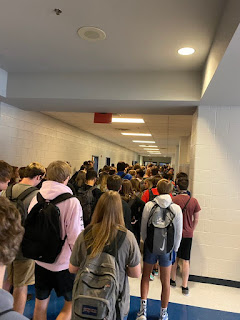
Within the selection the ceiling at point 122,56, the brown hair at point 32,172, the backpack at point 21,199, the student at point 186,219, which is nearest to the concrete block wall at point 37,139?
the ceiling at point 122,56

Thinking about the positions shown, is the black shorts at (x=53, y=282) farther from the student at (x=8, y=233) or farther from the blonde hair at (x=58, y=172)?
the student at (x=8, y=233)

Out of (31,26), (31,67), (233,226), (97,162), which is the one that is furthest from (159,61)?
(97,162)

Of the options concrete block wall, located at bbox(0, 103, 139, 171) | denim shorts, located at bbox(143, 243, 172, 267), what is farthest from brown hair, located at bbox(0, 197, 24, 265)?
concrete block wall, located at bbox(0, 103, 139, 171)

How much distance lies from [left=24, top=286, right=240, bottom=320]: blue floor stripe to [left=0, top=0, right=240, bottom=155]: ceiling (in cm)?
255

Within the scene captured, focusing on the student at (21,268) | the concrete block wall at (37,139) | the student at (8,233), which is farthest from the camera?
the concrete block wall at (37,139)

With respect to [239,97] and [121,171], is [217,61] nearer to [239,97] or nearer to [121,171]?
[239,97]

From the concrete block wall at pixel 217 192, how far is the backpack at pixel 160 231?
1.26 meters

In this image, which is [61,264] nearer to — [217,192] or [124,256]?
[124,256]

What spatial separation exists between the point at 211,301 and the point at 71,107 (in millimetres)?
3557

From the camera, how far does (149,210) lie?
2.38 m

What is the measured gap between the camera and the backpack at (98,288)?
1398 mm

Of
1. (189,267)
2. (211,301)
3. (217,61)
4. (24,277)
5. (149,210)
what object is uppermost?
(217,61)

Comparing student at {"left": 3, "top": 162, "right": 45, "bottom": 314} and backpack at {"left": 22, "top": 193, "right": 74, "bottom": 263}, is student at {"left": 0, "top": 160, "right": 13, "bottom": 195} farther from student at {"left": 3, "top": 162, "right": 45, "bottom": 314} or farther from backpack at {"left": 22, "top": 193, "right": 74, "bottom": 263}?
backpack at {"left": 22, "top": 193, "right": 74, "bottom": 263}

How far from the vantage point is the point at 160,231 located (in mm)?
2295
